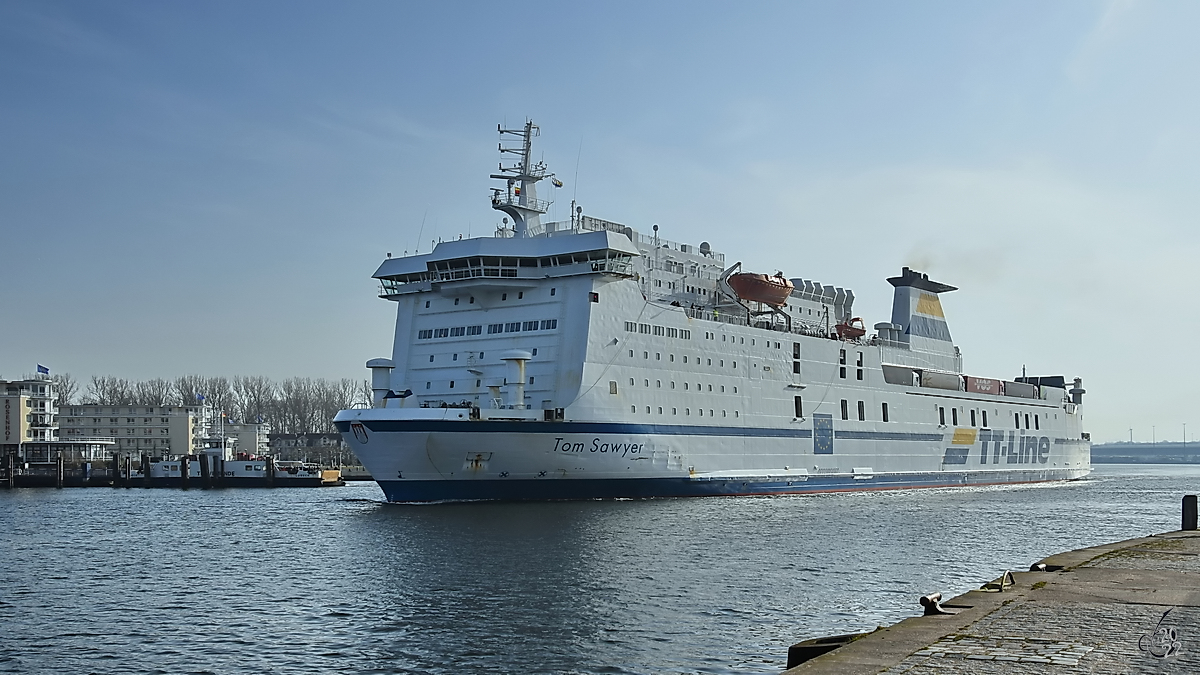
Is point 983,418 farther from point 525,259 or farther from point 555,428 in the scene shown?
point 555,428

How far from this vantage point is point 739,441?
39.0m

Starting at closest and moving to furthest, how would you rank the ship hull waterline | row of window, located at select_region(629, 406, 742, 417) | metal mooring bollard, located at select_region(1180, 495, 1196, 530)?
1. metal mooring bollard, located at select_region(1180, 495, 1196, 530)
2. the ship hull waterline
3. row of window, located at select_region(629, 406, 742, 417)

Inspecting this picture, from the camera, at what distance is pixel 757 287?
139 feet

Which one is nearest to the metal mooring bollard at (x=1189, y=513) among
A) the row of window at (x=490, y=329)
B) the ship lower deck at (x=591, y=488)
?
the ship lower deck at (x=591, y=488)

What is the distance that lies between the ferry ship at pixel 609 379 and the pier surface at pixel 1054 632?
20.2 meters

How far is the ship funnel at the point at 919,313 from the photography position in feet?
176

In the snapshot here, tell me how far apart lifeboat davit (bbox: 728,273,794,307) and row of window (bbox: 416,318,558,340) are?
33.4 feet

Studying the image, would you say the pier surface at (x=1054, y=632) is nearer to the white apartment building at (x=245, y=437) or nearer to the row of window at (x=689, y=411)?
the row of window at (x=689, y=411)

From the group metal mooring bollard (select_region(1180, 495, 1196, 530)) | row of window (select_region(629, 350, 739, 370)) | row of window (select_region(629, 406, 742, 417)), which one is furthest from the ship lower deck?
metal mooring bollard (select_region(1180, 495, 1196, 530))

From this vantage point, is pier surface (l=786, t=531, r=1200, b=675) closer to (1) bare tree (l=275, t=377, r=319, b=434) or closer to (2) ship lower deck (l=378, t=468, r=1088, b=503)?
(2) ship lower deck (l=378, t=468, r=1088, b=503)

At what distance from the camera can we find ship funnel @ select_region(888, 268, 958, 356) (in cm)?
5378

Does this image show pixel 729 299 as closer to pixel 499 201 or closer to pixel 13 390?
pixel 499 201

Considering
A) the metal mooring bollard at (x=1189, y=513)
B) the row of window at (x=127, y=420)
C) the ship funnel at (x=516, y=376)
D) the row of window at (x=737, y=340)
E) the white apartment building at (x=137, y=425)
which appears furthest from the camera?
the row of window at (x=127, y=420)

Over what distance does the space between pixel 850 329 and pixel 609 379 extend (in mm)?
16684
